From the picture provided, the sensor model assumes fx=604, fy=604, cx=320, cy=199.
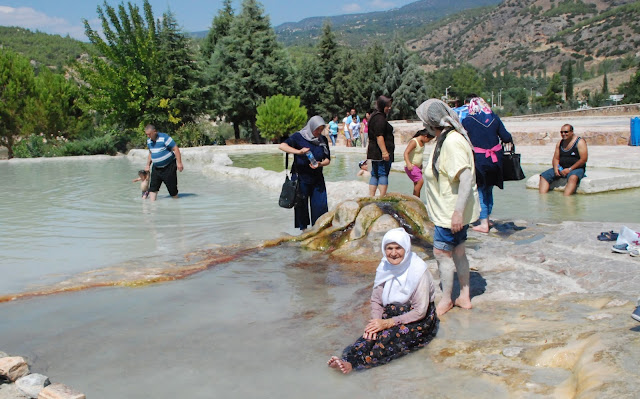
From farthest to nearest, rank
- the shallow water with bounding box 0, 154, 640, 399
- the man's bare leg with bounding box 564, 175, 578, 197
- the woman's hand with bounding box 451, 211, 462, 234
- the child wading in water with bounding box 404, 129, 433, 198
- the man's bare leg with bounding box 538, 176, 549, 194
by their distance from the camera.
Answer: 1. the man's bare leg with bounding box 538, 176, 549, 194
2. the man's bare leg with bounding box 564, 175, 578, 197
3. the child wading in water with bounding box 404, 129, 433, 198
4. the woman's hand with bounding box 451, 211, 462, 234
5. the shallow water with bounding box 0, 154, 640, 399

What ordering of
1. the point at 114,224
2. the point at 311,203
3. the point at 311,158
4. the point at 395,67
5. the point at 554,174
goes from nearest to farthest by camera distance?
the point at 311,158 < the point at 311,203 < the point at 114,224 < the point at 554,174 < the point at 395,67

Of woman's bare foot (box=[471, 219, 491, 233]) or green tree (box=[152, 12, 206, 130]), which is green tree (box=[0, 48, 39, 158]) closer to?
green tree (box=[152, 12, 206, 130])

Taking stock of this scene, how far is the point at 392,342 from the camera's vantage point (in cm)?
378

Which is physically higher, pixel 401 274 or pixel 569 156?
pixel 569 156

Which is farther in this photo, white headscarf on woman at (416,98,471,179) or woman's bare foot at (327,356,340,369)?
white headscarf on woman at (416,98,471,179)

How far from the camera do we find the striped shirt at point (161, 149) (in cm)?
1037

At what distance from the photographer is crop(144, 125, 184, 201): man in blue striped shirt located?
10.3 m

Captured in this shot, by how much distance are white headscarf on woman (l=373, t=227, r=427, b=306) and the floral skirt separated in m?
0.08

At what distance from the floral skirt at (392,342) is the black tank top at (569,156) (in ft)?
21.9

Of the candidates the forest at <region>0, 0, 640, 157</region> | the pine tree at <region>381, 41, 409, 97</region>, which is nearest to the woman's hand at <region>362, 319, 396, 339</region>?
the forest at <region>0, 0, 640, 157</region>

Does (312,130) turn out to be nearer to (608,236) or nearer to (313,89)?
(608,236)

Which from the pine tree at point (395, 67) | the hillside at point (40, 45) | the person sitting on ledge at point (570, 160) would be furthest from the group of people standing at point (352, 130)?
the hillside at point (40, 45)

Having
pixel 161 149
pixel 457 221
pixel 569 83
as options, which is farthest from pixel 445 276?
pixel 569 83

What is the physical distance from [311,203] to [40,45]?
10619cm
